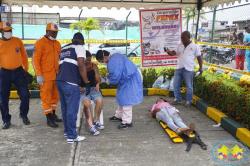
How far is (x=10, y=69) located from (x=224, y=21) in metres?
9.44

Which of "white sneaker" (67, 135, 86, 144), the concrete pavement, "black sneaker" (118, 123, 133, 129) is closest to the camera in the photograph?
the concrete pavement

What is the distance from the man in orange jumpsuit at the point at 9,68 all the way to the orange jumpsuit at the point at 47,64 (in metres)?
0.34

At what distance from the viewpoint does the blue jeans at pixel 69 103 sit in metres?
5.35

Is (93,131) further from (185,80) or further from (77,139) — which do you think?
(185,80)

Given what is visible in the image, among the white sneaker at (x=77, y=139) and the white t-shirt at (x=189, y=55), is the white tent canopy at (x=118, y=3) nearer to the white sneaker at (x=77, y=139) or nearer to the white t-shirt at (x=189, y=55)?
the white t-shirt at (x=189, y=55)

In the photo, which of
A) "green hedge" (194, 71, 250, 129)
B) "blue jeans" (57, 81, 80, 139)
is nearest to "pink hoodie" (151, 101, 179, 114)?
"green hedge" (194, 71, 250, 129)

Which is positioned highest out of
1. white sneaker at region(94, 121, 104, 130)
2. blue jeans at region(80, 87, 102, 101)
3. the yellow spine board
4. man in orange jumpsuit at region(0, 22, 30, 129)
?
man in orange jumpsuit at region(0, 22, 30, 129)

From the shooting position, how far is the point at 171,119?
243 inches

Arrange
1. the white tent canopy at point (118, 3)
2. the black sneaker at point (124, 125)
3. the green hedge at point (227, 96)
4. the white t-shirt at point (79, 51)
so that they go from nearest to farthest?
the white t-shirt at point (79, 51) → the green hedge at point (227, 96) → the black sneaker at point (124, 125) → the white tent canopy at point (118, 3)

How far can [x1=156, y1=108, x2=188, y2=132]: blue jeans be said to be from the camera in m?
5.94

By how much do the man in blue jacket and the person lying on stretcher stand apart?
573 millimetres

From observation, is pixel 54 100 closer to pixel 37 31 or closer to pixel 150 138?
pixel 150 138

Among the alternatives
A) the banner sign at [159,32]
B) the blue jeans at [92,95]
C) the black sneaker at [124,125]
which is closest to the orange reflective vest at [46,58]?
the blue jeans at [92,95]

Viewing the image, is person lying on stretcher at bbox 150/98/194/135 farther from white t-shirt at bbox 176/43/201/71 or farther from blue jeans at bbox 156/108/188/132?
white t-shirt at bbox 176/43/201/71
